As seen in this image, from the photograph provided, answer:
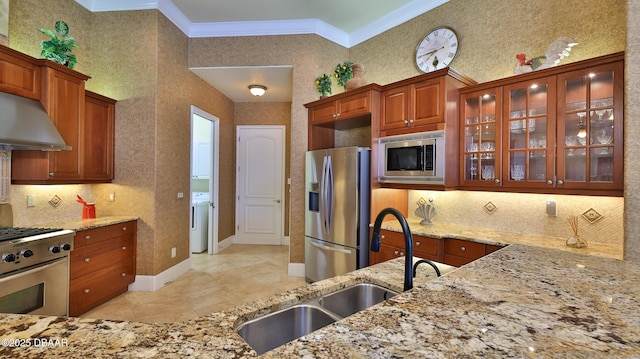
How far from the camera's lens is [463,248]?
254 centimetres

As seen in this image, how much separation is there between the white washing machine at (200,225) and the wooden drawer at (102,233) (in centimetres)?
158

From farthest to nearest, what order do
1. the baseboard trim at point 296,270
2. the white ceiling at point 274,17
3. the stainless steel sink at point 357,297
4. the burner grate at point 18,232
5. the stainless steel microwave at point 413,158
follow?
the baseboard trim at point 296,270
the white ceiling at point 274,17
the stainless steel microwave at point 413,158
the burner grate at point 18,232
the stainless steel sink at point 357,297

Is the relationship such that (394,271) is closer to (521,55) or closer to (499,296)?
(499,296)

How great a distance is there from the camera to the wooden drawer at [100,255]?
106 inches

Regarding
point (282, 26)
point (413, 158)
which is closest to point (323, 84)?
point (282, 26)

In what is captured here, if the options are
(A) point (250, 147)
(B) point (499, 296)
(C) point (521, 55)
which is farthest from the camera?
(A) point (250, 147)

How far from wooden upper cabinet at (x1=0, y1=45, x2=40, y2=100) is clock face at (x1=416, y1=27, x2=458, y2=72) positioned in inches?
147

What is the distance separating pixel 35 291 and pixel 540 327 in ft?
10.5

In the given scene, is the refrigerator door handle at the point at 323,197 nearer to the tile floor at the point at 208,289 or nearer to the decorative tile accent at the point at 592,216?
the tile floor at the point at 208,289

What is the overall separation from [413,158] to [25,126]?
3278 mm

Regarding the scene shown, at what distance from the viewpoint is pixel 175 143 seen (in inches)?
150

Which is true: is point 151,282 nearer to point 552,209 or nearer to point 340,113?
point 340,113

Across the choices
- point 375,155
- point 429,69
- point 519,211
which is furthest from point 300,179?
point 519,211

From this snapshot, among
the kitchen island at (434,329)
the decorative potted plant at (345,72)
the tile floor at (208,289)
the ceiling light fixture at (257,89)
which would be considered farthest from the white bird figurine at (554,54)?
the ceiling light fixture at (257,89)
